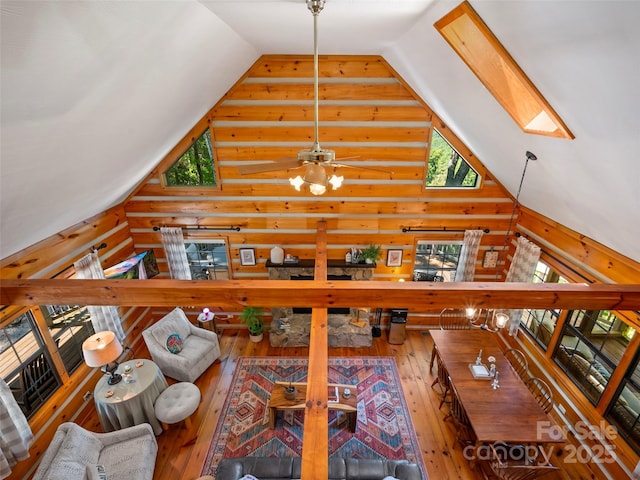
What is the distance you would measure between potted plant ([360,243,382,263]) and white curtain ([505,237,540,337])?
2.37 meters

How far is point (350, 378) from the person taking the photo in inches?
211

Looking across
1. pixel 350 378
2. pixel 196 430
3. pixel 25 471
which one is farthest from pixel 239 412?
pixel 25 471

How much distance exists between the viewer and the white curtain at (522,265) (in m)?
5.00

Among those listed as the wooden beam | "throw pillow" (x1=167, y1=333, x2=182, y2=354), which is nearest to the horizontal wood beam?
the wooden beam

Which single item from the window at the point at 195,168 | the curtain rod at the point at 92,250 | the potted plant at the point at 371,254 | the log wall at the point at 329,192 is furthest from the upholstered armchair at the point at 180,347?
the potted plant at the point at 371,254

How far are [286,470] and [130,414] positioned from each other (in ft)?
7.77

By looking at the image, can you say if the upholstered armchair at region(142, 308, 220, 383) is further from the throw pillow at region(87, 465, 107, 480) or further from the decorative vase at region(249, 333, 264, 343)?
the throw pillow at region(87, 465, 107, 480)

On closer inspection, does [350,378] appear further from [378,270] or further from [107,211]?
[107,211]

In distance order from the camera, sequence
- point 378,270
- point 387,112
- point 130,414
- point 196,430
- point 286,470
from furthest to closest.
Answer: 1. point 378,270
2. point 387,112
3. point 196,430
4. point 130,414
5. point 286,470

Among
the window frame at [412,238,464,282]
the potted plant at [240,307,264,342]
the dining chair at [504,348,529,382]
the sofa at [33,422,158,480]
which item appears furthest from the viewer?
the potted plant at [240,307,264,342]

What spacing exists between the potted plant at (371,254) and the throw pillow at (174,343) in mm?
3582

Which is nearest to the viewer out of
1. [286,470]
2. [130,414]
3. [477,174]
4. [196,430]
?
[286,470]

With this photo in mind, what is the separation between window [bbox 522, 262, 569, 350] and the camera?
5.00m

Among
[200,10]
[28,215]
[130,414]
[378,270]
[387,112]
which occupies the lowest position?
[130,414]
